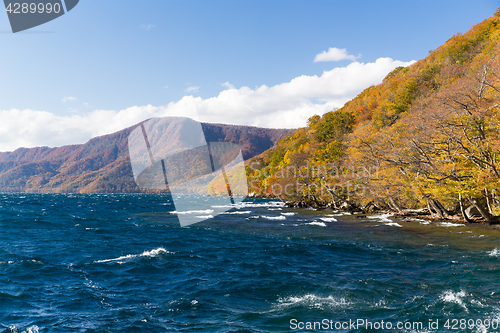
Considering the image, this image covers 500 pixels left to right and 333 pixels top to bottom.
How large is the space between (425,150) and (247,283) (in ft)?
86.4

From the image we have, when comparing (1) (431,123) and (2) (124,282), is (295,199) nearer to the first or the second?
(1) (431,123)

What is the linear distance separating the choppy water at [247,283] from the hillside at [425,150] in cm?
633

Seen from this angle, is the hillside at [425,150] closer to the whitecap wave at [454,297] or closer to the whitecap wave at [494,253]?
the whitecap wave at [494,253]

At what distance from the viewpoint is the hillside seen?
930 inches

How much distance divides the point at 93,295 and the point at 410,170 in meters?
33.8

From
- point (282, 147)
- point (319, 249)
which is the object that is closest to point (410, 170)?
point (319, 249)

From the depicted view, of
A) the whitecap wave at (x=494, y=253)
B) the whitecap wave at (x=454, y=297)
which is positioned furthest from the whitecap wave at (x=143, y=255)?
the whitecap wave at (x=494, y=253)

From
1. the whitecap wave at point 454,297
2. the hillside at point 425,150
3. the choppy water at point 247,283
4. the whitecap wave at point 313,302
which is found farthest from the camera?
the hillside at point 425,150

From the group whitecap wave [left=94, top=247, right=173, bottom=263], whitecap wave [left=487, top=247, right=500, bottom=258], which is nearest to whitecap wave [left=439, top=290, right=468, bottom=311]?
whitecap wave [left=487, top=247, right=500, bottom=258]

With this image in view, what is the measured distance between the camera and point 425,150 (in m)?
30.1

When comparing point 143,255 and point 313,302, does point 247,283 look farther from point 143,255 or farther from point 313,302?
point 143,255

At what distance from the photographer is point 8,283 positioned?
1283cm

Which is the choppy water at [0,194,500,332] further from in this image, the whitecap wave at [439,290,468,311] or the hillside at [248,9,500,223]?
the hillside at [248,9,500,223]

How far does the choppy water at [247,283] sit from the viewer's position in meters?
9.00
